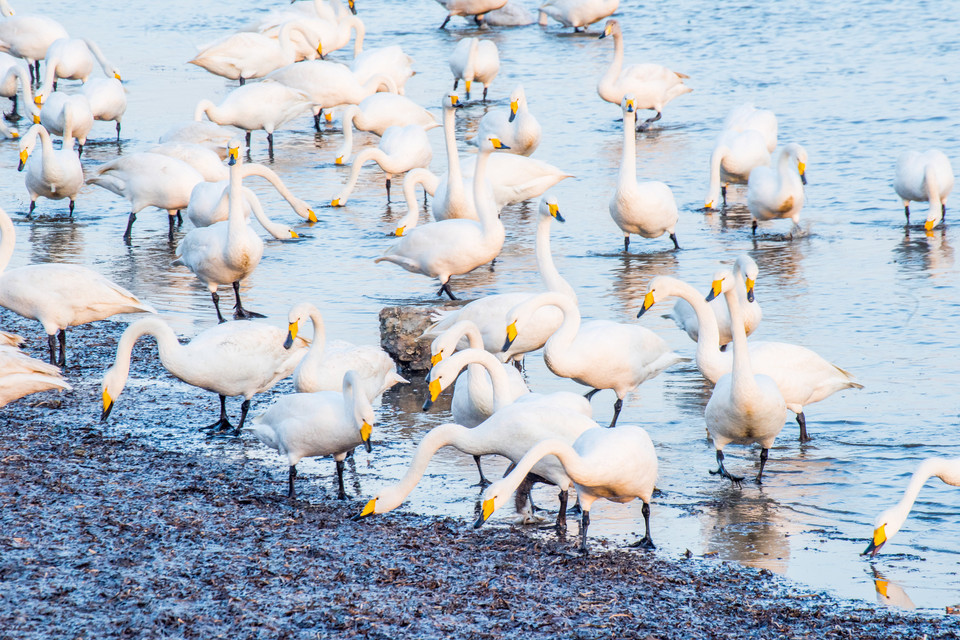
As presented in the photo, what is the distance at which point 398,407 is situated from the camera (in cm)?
862

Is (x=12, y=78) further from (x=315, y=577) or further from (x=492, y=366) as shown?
(x=315, y=577)

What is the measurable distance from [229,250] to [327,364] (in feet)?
8.88

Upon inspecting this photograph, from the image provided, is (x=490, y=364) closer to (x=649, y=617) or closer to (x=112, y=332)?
(x=649, y=617)

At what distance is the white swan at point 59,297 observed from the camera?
29.8 ft

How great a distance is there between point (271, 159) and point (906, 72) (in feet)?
36.9

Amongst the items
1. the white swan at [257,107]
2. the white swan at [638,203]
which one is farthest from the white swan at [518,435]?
the white swan at [257,107]

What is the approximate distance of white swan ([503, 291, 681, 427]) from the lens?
8.00m

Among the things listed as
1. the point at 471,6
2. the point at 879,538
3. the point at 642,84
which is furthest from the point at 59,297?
the point at 471,6

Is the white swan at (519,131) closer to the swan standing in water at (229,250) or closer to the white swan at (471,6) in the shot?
the swan standing in water at (229,250)

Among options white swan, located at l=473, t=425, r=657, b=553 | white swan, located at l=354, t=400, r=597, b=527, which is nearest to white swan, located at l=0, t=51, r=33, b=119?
white swan, located at l=354, t=400, r=597, b=527

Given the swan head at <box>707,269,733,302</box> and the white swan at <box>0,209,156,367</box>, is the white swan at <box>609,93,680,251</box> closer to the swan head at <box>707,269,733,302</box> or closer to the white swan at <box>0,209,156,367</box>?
the swan head at <box>707,269,733,302</box>

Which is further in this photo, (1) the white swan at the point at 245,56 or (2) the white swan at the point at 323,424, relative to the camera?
(1) the white swan at the point at 245,56

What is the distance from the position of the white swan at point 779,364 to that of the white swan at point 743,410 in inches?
18.3

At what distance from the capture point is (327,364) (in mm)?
7953
